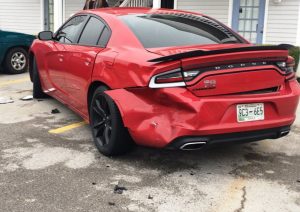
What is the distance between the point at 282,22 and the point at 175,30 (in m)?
7.72

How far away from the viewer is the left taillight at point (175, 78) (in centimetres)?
386

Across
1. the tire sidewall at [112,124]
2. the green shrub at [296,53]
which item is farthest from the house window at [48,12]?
the tire sidewall at [112,124]

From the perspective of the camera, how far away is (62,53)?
5.88 metres

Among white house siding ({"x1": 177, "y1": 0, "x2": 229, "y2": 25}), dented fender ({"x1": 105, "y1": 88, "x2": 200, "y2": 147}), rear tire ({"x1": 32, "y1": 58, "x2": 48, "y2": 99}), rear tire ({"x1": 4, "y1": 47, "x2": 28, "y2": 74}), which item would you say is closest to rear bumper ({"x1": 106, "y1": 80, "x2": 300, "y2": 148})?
dented fender ({"x1": 105, "y1": 88, "x2": 200, "y2": 147})

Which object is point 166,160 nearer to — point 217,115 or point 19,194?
point 217,115

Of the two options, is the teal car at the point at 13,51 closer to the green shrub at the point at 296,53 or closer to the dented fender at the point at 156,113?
the green shrub at the point at 296,53

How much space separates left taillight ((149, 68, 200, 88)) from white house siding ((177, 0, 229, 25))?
357 inches

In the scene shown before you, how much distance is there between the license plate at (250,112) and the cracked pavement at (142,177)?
570 mm

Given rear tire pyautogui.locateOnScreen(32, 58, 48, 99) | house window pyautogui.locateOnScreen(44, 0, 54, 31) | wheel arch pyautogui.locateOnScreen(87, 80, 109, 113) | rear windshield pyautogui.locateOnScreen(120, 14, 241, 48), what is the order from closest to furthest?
rear windshield pyautogui.locateOnScreen(120, 14, 241, 48)
wheel arch pyautogui.locateOnScreen(87, 80, 109, 113)
rear tire pyautogui.locateOnScreen(32, 58, 48, 99)
house window pyautogui.locateOnScreen(44, 0, 54, 31)

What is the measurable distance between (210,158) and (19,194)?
1963 millimetres

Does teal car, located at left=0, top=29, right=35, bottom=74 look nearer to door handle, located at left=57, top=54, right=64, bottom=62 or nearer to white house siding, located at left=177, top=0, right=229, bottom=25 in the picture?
door handle, located at left=57, top=54, right=64, bottom=62

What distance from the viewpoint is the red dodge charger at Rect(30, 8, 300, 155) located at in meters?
3.86

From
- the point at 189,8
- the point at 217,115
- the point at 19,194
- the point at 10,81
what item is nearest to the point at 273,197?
the point at 217,115

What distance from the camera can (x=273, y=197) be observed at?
376 cm
